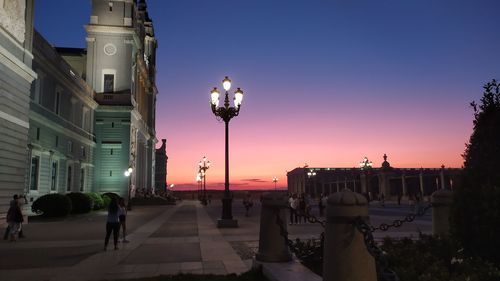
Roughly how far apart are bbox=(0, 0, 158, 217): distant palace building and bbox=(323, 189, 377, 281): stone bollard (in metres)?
20.1

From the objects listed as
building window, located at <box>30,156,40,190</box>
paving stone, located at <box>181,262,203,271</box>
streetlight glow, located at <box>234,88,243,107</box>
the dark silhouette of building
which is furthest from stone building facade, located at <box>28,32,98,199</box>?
the dark silhouette of building

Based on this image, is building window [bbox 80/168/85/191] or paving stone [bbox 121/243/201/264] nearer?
paving stone [bbox 121/243/201/264]

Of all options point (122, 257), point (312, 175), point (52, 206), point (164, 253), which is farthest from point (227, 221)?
point (312, 175)

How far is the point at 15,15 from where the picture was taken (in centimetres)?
2238

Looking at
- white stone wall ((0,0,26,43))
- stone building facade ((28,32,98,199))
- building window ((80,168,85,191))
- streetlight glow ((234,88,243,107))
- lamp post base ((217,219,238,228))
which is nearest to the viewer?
lamp post base ((217,219,238,228))

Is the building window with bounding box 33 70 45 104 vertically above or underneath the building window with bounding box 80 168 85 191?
above

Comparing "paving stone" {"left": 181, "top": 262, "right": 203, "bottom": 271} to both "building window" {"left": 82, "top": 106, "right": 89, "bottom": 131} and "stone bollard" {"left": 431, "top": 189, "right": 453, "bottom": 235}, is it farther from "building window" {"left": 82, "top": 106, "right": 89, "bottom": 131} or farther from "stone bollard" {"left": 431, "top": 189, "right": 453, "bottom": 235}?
"building window" {"left": 82, "top": 106, "right": 89, "bottom": 131}

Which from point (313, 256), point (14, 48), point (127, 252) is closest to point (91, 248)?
point (127, 252)

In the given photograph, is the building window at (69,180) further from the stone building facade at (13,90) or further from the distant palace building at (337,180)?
the distant palace building at (337,180)

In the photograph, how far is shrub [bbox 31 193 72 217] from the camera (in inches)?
1094

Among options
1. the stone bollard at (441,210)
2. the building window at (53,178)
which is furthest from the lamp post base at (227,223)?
the building window at (53,178)

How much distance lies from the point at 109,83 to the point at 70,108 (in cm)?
1447

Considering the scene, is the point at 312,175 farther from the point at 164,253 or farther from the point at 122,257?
the point at 122,257

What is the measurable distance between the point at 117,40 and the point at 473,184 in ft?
180
